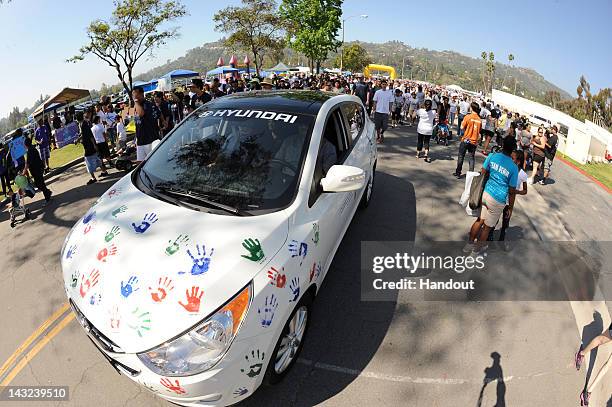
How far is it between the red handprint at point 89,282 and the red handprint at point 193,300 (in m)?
0.67

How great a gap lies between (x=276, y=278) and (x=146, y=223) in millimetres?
1086

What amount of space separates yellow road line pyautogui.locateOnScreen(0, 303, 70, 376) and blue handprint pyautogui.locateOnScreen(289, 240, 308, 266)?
2.75 meters

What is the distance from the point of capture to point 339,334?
11.0ft

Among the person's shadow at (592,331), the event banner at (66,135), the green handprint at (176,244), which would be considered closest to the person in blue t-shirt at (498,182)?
the person's shadow at (592,331)

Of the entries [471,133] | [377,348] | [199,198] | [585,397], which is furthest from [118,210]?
[471,133]

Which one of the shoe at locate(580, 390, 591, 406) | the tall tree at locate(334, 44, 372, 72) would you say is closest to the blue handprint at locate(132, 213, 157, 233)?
the shoe at locate(580, 390, 591, 406)

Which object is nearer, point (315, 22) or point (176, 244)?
point (176, 244)

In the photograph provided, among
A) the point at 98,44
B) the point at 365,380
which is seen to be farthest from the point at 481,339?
the point at 98,44

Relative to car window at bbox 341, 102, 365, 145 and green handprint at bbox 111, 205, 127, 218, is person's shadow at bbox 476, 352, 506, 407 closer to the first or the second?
car window at bbox 341, 102, 365, 145

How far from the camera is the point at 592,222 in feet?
21.3

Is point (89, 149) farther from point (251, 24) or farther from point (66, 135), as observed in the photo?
point (251, 24)

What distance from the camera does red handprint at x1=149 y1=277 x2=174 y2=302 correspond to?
2131 mm

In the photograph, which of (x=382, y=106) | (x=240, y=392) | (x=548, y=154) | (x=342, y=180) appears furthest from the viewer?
(x=382, y=106)

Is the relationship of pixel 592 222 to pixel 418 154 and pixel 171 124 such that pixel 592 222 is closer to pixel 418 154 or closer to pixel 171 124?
pixel 418 154
